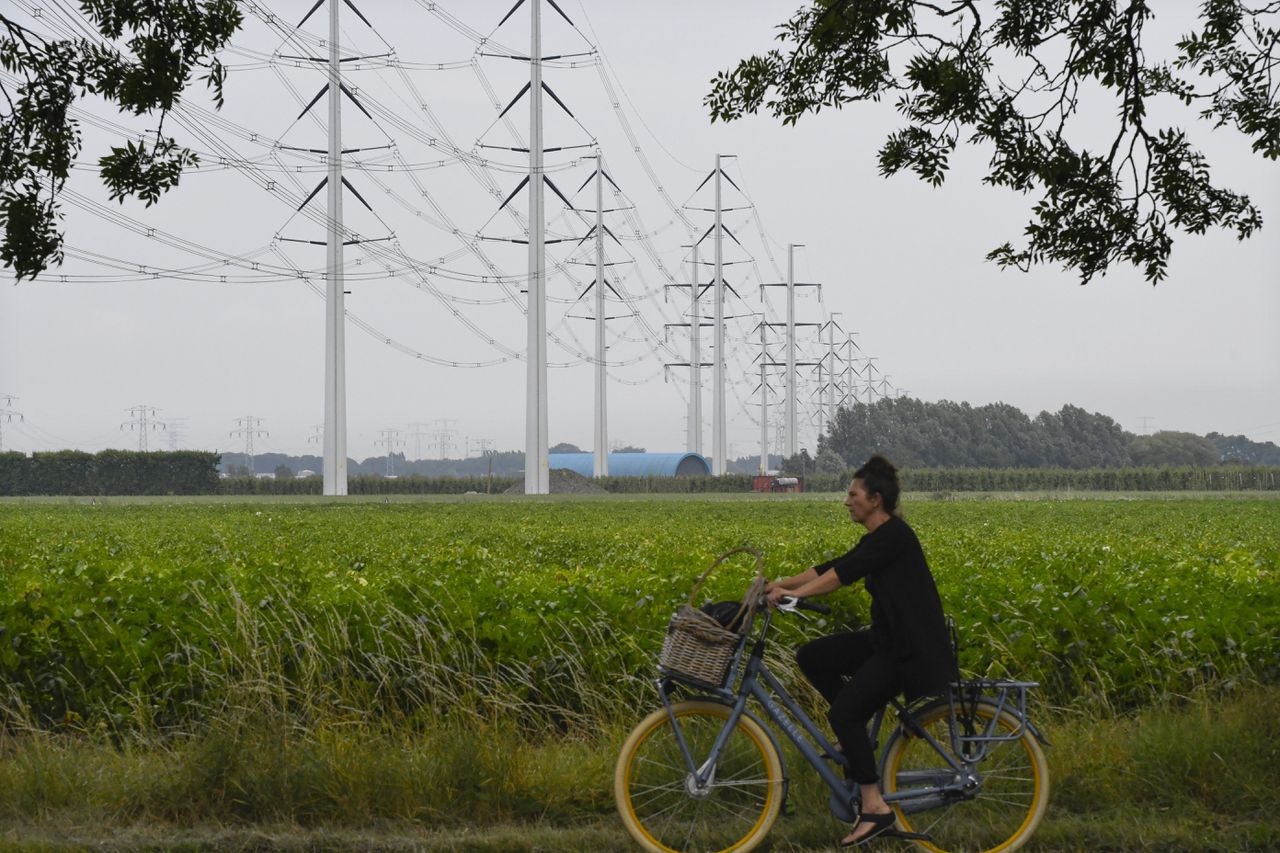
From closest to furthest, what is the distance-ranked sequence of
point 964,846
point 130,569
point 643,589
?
1. point 964,846
2. point 643,589
3. point 130,569

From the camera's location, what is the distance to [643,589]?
11.3 m

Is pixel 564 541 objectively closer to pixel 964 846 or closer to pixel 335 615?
pixel 335 615

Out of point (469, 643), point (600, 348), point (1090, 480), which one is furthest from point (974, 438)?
point (469, 643)

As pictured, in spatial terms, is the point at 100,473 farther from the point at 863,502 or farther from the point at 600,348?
the point at 863,502

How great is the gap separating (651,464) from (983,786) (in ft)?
385

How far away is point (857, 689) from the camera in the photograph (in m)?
6.89

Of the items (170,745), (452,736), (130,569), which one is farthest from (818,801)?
(130,569)

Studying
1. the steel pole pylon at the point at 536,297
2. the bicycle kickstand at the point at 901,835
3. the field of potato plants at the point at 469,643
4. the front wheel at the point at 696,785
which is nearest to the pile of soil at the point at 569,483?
the steel pole pylon at the point at 536,297

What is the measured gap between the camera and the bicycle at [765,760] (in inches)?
280

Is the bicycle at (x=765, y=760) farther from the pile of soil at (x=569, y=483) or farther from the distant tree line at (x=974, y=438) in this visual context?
the distant tree line at (x=974, y=438)

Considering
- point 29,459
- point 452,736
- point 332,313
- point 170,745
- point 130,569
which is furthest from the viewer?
point 29,459

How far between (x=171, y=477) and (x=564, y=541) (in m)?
80.5

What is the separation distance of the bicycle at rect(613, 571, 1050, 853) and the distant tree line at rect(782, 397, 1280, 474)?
131m

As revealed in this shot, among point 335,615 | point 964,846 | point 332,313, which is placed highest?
point 332,313
